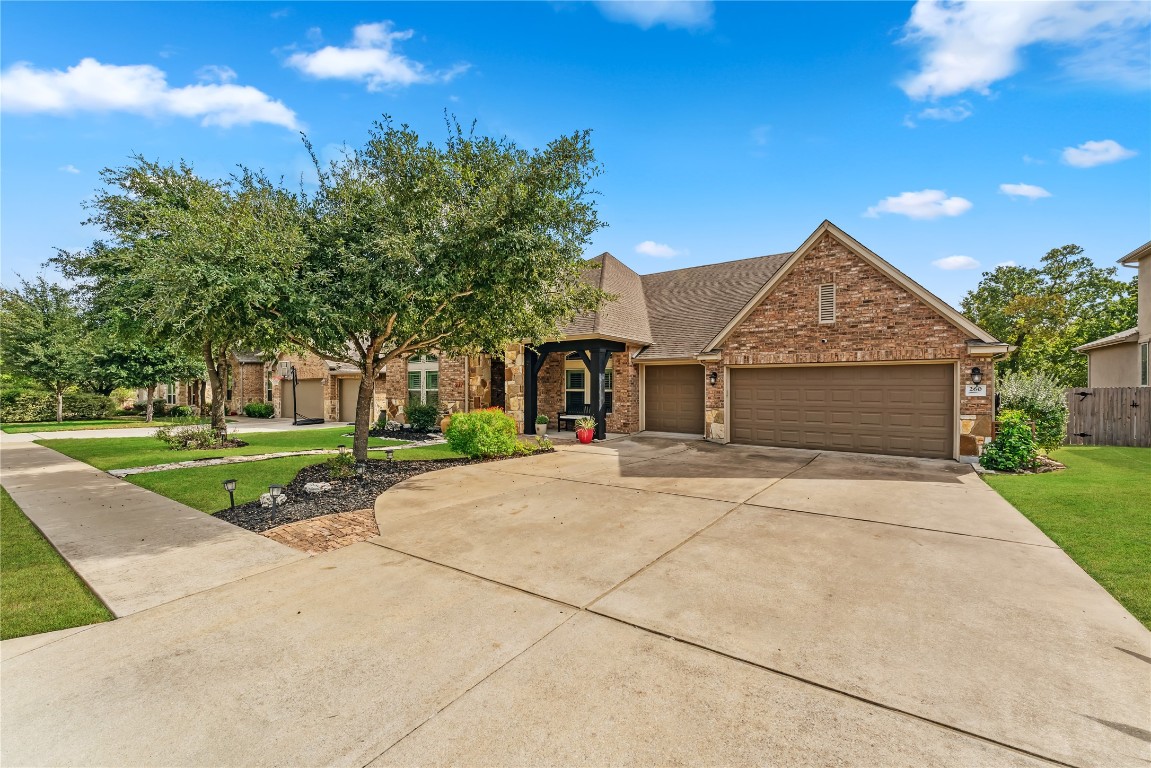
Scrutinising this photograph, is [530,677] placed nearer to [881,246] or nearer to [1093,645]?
[1093,645]

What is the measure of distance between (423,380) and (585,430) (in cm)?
911

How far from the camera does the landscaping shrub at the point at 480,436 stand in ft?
39.3

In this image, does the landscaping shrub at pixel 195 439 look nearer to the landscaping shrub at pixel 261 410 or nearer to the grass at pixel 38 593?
the grass at pixel 38 593

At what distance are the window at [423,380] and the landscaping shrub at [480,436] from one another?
822 centimetres

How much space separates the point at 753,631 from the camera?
3732 mm

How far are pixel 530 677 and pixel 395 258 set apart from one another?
6.45m

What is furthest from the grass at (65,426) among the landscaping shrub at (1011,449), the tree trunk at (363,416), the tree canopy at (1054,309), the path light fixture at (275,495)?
the tree canopy at (1054,309)

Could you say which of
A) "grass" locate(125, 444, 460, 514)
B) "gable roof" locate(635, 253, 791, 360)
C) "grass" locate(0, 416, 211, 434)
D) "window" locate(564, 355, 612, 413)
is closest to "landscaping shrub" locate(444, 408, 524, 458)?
"grass" locate(125, 444, 460, 514)

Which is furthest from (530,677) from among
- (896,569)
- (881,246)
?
(881,246)

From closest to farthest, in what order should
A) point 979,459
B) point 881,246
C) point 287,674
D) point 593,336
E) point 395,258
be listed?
point 287,674
point 395,258
point 979,459
point 881,246
point 593,336

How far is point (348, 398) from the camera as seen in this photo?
23656 mm

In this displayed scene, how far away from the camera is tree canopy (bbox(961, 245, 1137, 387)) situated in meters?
26.3

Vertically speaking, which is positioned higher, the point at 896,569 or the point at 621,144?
the point at 621,144

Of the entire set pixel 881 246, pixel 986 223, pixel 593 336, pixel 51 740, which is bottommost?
pixel 51 740
